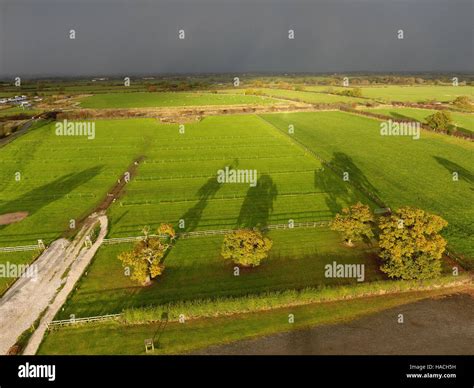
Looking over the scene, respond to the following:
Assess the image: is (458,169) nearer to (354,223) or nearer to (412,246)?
(354,223)

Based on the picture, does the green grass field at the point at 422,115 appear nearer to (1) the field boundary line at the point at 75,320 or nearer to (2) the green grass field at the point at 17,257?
(1) the field boundary line at the point at 75,320

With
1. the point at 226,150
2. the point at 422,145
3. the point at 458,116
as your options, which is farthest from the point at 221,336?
Result: the point at 458,116

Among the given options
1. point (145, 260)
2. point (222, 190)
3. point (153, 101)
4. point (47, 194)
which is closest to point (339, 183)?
point (222, 190)

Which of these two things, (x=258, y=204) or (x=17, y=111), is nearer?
(x=258, y=204)

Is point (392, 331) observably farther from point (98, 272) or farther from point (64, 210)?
point (64, 210)

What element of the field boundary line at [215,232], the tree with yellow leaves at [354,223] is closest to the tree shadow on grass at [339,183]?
the field boundary line at [215,232]

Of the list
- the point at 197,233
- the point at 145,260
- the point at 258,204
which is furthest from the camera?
the point at 258,204

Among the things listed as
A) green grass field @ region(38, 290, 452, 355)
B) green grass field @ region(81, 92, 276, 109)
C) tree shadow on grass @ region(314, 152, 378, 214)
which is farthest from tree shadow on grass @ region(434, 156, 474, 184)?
green grass field @ region(81, 92, 276, 109)
